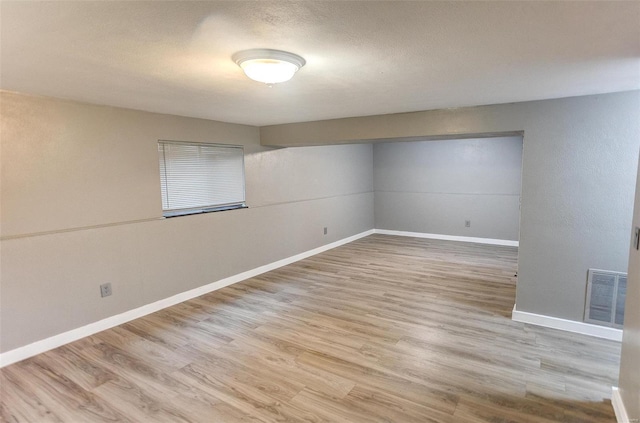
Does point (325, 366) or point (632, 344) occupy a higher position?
point (632, 344)

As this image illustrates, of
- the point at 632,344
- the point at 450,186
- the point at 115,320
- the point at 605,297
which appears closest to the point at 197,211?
the point at 115,320

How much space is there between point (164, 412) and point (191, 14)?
88.7 inches

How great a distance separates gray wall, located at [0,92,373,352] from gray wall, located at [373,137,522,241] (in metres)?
3.56

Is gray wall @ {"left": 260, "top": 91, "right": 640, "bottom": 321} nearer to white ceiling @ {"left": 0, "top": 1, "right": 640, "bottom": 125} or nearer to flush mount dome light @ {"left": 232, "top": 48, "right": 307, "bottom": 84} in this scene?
white ceiling @ {"left": 0, "top": 1, "right": 640, "bottom": 125}

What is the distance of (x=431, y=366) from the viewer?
2572 mm

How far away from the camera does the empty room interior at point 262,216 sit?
1571mm

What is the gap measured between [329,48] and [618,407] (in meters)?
2.66

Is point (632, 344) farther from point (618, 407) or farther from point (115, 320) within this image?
point (115, 320)

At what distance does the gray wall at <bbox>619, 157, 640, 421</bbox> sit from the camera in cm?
176

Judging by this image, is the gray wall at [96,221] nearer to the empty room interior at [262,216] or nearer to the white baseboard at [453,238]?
the empty room interior at [262,216]

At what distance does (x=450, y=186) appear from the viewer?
22.8ft

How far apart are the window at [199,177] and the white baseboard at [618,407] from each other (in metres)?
4.07

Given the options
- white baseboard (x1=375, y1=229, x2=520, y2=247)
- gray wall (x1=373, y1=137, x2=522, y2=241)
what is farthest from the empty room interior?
gray wall (x1=373, y1=137, x2=522, y2=241)

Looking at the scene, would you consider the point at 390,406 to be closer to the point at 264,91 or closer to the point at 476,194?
the point at 264,91
